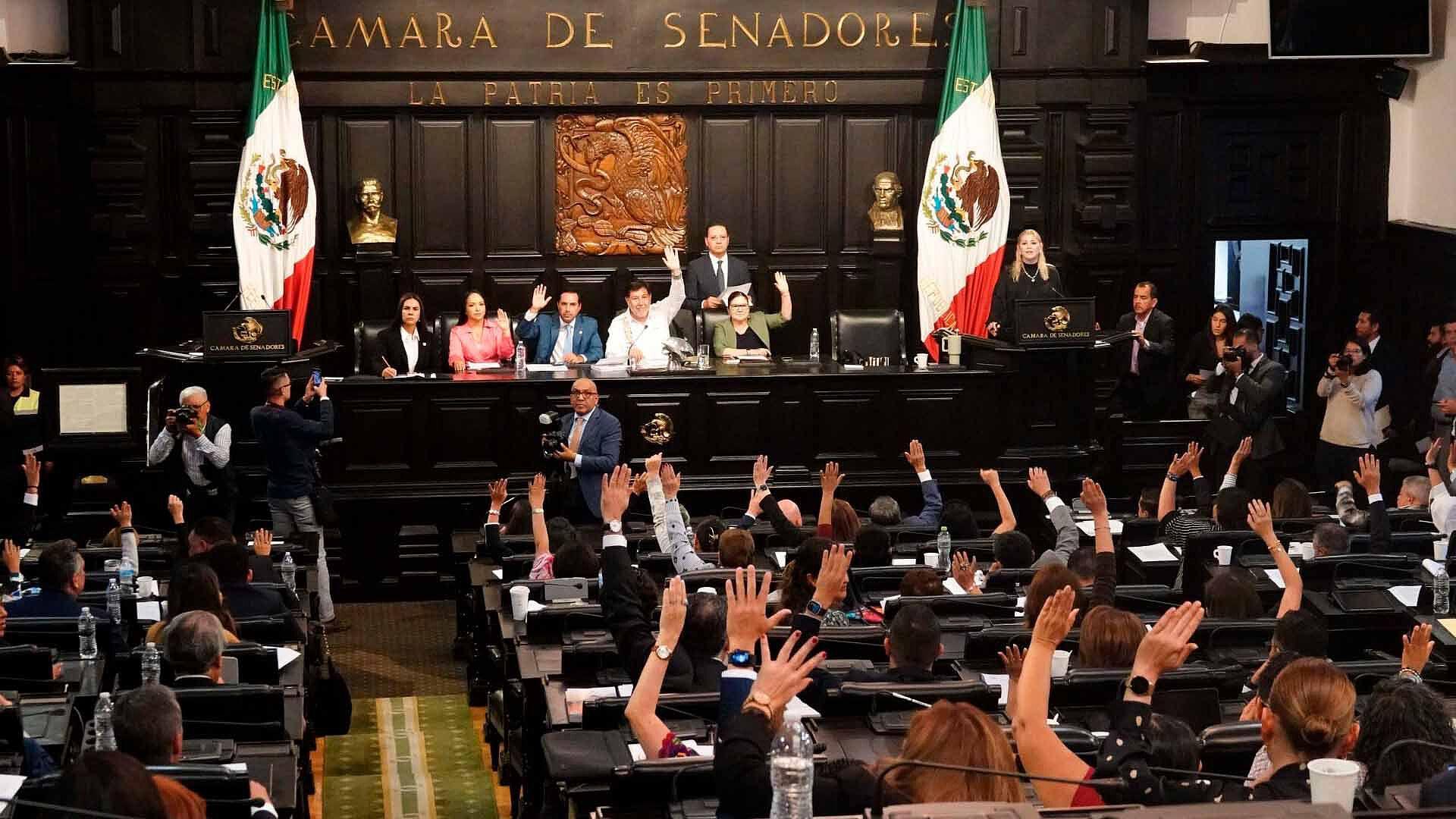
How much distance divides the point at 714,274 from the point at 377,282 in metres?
2.68

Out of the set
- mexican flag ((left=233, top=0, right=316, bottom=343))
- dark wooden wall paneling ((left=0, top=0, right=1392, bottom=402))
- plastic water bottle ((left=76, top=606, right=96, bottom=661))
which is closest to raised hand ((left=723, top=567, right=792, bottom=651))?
plastic water bottle ((left=76, top=606, right=96, bottom=661))

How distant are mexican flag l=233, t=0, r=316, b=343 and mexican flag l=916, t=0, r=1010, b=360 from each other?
191 inches

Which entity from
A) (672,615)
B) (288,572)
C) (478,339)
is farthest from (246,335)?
(672,615)

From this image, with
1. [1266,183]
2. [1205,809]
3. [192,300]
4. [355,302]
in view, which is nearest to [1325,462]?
[1266,183]

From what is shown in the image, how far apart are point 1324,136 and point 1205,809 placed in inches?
527

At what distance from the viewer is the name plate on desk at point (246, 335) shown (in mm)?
12781

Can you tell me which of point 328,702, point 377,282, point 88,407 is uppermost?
point 377,282

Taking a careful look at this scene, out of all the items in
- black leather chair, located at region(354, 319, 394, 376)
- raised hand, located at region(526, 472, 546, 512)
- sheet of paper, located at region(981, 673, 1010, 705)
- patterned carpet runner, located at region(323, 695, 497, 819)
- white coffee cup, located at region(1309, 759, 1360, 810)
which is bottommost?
patterned carpet runner, located at region(323, 695, 497, 819)

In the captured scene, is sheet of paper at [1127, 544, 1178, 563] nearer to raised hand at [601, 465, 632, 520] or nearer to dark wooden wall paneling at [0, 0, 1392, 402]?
raised hand at [601, 465, 632, 520]

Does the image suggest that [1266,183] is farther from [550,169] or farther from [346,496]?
[346,496]

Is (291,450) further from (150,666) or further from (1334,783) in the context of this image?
(1334,783)

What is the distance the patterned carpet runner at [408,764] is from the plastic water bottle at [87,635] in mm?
1353

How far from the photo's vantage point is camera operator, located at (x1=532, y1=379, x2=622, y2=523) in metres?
12.1

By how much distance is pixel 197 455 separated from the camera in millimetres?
11844
